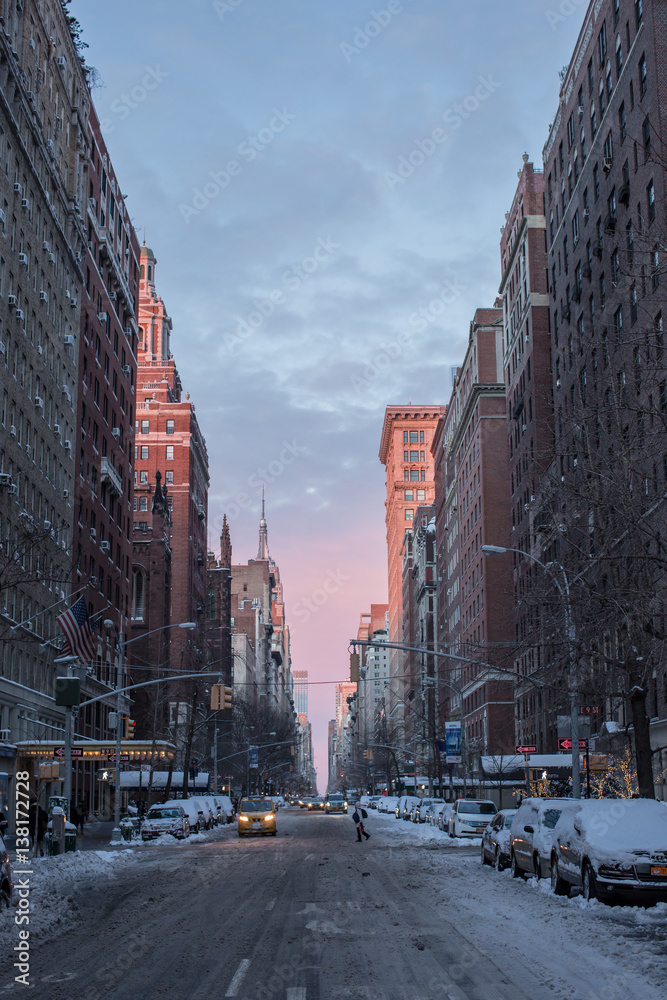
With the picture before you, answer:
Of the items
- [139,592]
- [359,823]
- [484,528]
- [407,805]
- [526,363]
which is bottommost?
[407,805]

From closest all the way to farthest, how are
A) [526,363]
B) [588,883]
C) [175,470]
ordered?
[588,883], [526,363], [175,470]

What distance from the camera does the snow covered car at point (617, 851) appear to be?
1672cm

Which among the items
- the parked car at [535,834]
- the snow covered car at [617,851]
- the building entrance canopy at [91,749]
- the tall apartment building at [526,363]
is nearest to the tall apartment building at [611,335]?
the tall apartment building at [526,363]

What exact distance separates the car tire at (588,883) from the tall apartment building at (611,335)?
198 inches

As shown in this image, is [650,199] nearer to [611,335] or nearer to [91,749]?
[611,335]

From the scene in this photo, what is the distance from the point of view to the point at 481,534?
3701 inches

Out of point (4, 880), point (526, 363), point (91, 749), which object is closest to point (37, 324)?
point (91, 749)

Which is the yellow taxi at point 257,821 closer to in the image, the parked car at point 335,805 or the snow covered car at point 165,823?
the snow covered car at point 165,823

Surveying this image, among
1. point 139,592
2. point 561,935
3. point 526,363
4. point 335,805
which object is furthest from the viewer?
point 335,805

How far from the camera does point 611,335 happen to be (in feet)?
137

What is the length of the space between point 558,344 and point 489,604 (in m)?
26.3

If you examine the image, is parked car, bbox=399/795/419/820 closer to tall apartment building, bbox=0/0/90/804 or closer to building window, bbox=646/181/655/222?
tall apartment building, bbox=0/0/90/804

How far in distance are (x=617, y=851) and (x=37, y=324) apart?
4550cm

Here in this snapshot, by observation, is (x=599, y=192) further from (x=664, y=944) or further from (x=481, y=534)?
(x=664, y=944)
